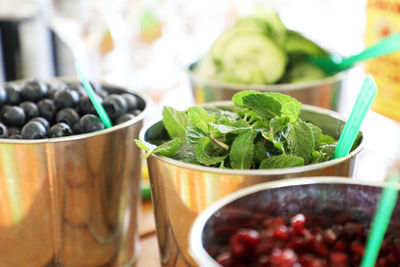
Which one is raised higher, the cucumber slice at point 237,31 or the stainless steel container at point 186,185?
the cucumber slice at point 237,31

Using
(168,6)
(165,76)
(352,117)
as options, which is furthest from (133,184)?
(168,6)

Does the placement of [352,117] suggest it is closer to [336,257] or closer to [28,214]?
[336,257]

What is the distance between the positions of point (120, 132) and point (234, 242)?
249 millimetres

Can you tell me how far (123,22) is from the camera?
1.24m

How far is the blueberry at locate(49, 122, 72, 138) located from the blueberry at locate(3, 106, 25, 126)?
0.05 meters

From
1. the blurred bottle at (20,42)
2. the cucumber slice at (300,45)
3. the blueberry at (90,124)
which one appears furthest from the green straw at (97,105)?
the blurred bottle at (20,42)

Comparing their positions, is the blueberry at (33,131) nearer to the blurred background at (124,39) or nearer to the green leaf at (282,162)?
the green leaf at (282,162)

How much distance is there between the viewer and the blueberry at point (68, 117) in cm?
55

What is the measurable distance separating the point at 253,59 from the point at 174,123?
28 centimetres

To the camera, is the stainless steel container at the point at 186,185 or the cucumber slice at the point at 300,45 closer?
the stainless steel container at the point at 186,185

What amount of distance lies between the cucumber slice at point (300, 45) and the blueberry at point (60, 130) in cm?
38

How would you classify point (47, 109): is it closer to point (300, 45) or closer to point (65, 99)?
point (65, 99)

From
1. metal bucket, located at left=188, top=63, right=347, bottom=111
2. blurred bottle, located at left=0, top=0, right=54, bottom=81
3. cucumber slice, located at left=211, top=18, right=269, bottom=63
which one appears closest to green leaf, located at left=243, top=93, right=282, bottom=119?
metal bucket, located at left=188, top=63, right=347, bottom=111

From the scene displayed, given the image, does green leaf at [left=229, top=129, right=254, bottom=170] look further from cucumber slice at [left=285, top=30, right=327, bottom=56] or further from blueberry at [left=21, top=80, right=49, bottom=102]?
cucumber slice at [left=285, top=30, right=327, bottom=56]
